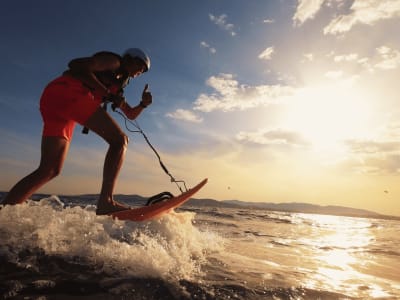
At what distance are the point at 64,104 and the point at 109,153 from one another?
921 millimetres

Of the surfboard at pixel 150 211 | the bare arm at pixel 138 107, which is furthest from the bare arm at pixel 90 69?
the surfboard at pixel 150 211

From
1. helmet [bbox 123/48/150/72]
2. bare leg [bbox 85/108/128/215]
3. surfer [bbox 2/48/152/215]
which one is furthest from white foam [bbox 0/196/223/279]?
helmet [bbox 123/48/150/72]

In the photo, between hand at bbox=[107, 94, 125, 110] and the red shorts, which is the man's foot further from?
hand at bbox=[107, 94, 125, 110]

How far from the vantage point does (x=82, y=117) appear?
4391 millimetres

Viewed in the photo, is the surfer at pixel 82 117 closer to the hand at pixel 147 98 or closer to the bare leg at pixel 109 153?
the bare leg at pixel 109 153

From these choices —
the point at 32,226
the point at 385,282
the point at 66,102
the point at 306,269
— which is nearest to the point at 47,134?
the point at 66,102

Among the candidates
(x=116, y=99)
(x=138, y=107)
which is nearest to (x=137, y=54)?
(x=116, y=99)

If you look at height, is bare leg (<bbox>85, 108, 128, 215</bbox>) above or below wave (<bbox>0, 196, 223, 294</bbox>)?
above

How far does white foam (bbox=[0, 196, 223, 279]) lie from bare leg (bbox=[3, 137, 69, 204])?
6.8 inches

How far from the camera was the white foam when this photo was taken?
333 cm

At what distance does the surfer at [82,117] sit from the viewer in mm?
4254

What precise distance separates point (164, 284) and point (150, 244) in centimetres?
107

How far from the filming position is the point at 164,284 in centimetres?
290

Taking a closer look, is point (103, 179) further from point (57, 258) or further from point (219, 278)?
point (219, 278)
